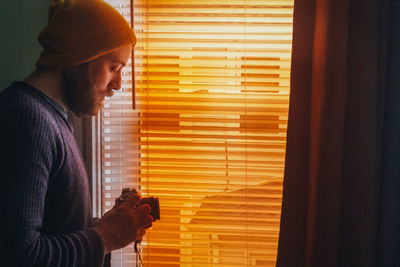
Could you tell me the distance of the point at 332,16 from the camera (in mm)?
1146

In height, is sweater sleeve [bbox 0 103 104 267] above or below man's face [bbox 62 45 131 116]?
below

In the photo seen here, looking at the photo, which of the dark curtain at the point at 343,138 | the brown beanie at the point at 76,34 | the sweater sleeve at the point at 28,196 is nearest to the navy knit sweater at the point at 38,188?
the sweater sleeve at the point at 28,196

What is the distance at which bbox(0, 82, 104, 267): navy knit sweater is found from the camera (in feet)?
2.32

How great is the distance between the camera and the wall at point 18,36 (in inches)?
50.1

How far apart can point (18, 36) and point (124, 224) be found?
884 millimetres

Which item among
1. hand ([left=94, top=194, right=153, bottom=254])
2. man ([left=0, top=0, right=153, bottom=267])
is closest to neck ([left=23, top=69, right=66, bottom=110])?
man ([left=0, top=0, right=153, bottom=267])

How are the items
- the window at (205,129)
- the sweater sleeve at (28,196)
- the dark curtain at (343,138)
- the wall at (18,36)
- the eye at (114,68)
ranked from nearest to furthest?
the sweater sleeve at (28,196)
the eye at (114,68)
the dark curtain at (343,138)
the wall at (18,36)
the window at (205,129)

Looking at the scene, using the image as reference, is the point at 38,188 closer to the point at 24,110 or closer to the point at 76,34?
the point at 24,110

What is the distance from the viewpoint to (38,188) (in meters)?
0.74

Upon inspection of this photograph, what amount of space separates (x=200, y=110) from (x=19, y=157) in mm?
815

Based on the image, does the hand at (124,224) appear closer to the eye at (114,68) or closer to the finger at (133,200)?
the finger at (133,200)

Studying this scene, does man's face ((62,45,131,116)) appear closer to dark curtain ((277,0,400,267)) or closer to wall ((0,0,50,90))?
wall ((0,0,50,90))

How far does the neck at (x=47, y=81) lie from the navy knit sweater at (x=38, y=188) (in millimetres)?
34

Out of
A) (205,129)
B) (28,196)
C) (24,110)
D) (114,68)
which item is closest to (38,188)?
(28,196)
